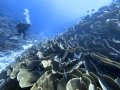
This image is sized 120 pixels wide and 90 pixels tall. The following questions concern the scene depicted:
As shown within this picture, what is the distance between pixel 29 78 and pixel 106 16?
4.26 metres

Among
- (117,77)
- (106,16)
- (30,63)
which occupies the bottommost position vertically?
(117,77)

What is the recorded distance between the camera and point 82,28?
7.40 m

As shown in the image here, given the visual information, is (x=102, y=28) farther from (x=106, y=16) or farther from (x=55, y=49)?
(x=55, y=49)

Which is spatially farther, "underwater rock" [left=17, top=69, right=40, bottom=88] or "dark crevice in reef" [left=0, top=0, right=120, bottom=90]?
"underwater rock" [left=17, top=69, right=40, bottom=88]

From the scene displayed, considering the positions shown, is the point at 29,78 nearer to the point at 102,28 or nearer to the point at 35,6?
the point at 102,28

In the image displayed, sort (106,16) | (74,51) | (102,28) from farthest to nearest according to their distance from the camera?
1. (106,16)
2. (102,28)
3. (74,51)

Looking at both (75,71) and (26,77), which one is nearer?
(75,71)

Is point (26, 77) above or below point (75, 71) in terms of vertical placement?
above

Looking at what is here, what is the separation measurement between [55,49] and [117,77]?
7.60 ft

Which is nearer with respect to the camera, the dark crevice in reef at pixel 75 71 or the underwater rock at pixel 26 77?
the dark crevice in reef at pixel 75 71

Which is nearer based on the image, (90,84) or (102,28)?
(90,84)

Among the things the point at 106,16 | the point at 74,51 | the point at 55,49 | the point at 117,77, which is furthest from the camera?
the point at 106,16

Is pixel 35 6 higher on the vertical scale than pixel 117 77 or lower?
higher

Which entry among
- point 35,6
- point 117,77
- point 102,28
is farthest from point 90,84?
point 35,6
